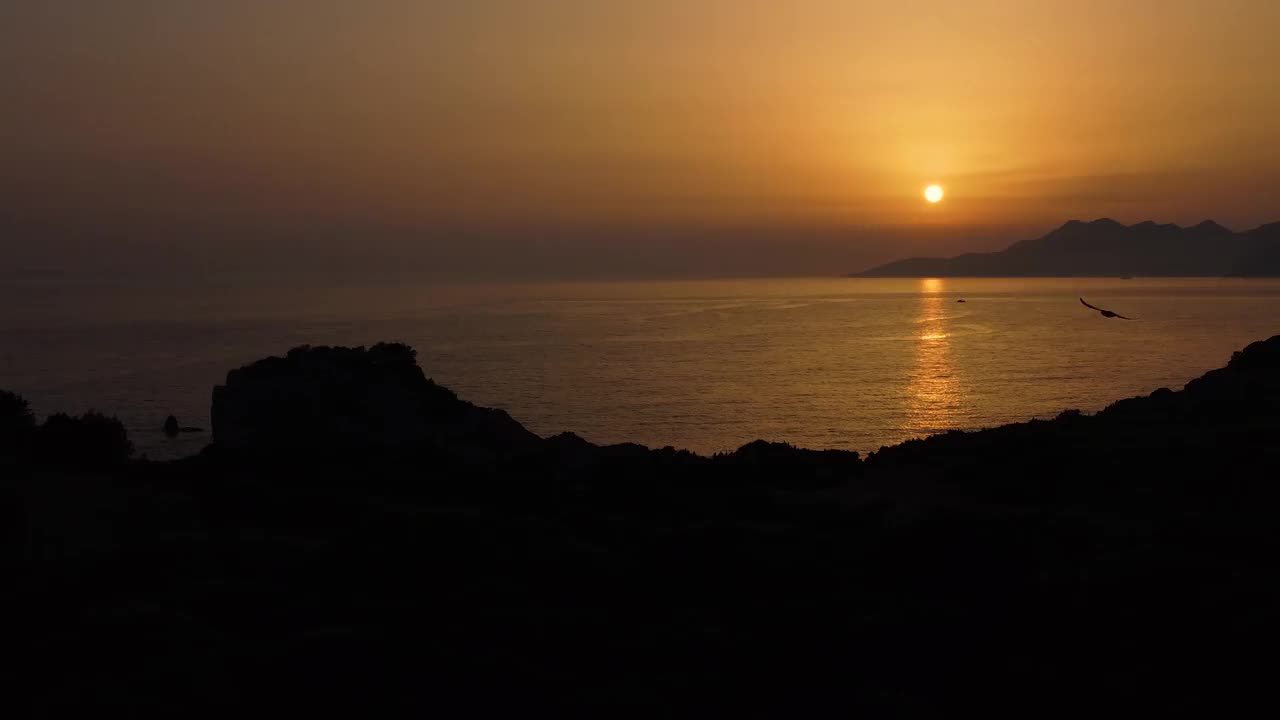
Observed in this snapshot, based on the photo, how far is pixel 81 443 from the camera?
100 ft

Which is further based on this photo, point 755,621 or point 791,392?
point 791,392

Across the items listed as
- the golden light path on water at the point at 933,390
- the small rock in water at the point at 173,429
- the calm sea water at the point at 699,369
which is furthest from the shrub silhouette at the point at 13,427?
the golden light path on water at the point at 933,390

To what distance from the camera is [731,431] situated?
219 ft

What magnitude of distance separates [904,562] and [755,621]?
4.26 meters

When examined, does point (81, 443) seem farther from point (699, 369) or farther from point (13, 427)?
point (699, 369)

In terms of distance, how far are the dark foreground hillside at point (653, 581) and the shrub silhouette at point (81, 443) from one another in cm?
20

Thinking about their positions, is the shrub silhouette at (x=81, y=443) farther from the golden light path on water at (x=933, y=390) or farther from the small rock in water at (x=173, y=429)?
the golden light path on water at (x=933, y=390)

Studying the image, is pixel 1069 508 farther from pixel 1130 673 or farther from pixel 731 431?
pixel 731 431

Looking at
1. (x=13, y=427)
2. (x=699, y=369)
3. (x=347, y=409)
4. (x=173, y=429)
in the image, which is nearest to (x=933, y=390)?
(x=699, y=369)

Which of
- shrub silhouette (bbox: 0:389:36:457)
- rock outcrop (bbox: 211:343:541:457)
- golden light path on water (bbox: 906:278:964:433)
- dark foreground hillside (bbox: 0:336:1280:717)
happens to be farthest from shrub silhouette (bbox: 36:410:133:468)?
golden light path on water (bbox: 906:278:964:433)

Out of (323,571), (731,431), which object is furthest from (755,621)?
(731,431)

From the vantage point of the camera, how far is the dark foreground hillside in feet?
42.2

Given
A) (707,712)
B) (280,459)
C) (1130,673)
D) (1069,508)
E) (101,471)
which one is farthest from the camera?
(280,459)

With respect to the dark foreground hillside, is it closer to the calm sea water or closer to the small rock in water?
the calm sea water
